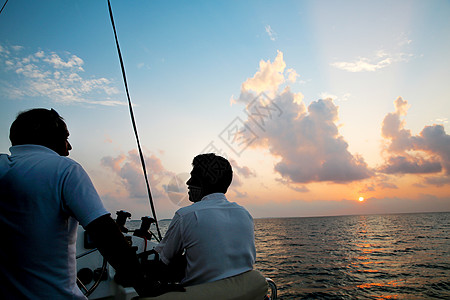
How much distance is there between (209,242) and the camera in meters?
1.67

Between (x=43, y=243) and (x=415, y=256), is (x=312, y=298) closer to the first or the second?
(x=43, y=243)

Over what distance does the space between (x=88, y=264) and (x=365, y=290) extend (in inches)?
478

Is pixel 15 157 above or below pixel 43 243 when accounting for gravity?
above

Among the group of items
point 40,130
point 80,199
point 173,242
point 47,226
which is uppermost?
point 40,130

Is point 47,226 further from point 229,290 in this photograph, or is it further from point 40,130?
point 229,290

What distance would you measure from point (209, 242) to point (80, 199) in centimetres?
85

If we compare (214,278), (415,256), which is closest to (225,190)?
(214,278)

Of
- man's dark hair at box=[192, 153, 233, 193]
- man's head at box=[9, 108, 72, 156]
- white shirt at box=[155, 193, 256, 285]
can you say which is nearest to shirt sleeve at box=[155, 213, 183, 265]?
white shirt at box=[155, 193, 256, 285]

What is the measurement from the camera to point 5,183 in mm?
1130

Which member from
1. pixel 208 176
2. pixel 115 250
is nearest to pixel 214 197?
pixel 208 176

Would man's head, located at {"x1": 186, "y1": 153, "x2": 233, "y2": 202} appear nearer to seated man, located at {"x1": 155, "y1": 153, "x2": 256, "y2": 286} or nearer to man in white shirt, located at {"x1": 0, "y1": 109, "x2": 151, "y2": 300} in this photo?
seated man, located at {"x1": 155, "y1": 153, "x2": 256, "y2": 286}

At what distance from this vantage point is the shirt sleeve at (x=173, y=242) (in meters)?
1.74

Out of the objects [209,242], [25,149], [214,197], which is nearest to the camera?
[25,149]

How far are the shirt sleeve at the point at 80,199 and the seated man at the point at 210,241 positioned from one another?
0.64 meters
